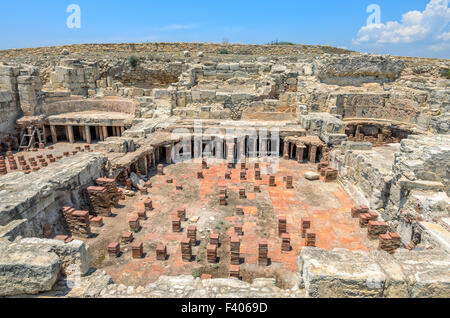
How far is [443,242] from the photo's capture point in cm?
634

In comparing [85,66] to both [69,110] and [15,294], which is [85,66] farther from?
[15,294]

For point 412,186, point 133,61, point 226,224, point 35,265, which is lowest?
point 226,224

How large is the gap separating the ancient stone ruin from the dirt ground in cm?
6

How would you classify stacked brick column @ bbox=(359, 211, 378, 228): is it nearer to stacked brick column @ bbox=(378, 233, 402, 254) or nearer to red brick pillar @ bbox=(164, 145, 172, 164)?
stacked brick column @ bbox=(378, 233, 402, 254)

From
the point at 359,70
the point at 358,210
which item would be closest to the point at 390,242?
the point at 358,210

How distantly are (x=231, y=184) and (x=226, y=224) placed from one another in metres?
3.43

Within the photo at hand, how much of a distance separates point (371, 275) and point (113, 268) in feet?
19.6

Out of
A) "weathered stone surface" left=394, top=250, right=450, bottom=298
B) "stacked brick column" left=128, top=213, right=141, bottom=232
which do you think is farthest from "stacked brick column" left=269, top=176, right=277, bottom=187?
"weathered stone surface" left=394, top=250, right=450, bottom=298

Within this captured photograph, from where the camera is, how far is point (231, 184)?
1313 cm

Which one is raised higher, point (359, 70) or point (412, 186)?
point (359, 70)

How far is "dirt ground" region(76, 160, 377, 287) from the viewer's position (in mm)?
7716

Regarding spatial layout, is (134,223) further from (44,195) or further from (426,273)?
Result: (426,273)

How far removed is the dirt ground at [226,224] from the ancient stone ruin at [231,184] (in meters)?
0.06
